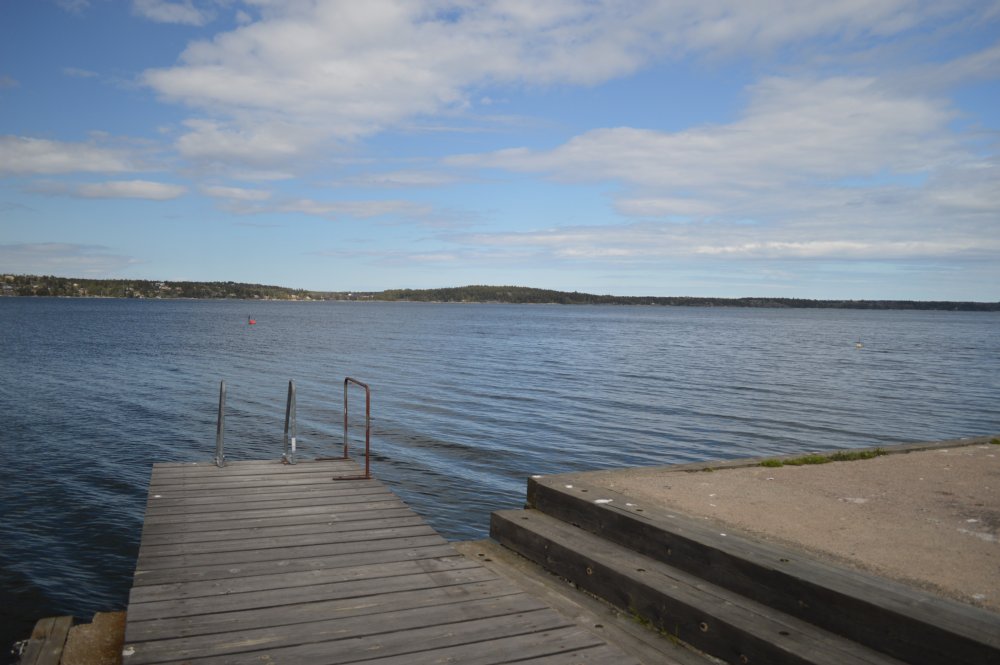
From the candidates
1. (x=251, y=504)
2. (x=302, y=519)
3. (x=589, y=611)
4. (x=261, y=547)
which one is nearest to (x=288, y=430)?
(x=251, y=504)

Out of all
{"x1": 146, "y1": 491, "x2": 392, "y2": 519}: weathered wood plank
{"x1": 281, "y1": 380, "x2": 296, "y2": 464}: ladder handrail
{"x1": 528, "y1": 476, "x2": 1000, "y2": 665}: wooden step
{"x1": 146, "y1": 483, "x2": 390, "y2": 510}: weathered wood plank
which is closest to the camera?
{"x1": 528, "y1": 476, "x2": 1000, "y2": 665}: wooden step

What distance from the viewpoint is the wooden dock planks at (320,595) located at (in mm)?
4109

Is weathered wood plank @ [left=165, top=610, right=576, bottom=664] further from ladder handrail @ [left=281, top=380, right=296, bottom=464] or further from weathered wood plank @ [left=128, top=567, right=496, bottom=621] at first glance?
ladder handrail @ [left=281, top=380, right=296, bottom=464]

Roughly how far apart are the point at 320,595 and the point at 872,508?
197 inches

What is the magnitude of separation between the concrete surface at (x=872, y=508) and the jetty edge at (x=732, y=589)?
0.64 ft

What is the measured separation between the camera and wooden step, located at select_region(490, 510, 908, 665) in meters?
4.10

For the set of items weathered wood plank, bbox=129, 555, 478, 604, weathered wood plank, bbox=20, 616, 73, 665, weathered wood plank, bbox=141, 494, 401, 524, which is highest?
weathered wood plank, bbox=129, 555, 478, 604

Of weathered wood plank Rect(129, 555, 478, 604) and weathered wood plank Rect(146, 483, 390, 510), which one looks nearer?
weathered wood plank Rect(129, 555, 478, 604)

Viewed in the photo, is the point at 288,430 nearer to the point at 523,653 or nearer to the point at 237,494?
the point at 237,494

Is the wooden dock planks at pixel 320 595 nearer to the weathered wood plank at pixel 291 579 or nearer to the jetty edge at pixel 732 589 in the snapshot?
the weathered wood plank at pixel 291 579

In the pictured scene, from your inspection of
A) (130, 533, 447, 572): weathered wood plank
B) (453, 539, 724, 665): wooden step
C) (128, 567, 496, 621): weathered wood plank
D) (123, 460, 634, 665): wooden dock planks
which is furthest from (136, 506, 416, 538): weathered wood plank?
(128, 567, 496, 621): weathered wood plank

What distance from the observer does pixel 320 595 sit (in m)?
4.89

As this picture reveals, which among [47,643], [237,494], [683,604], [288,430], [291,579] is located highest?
[288,430]

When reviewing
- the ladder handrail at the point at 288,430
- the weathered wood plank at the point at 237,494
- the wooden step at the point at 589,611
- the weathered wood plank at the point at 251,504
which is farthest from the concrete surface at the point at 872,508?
the ladder handrail at the point at 288,430
